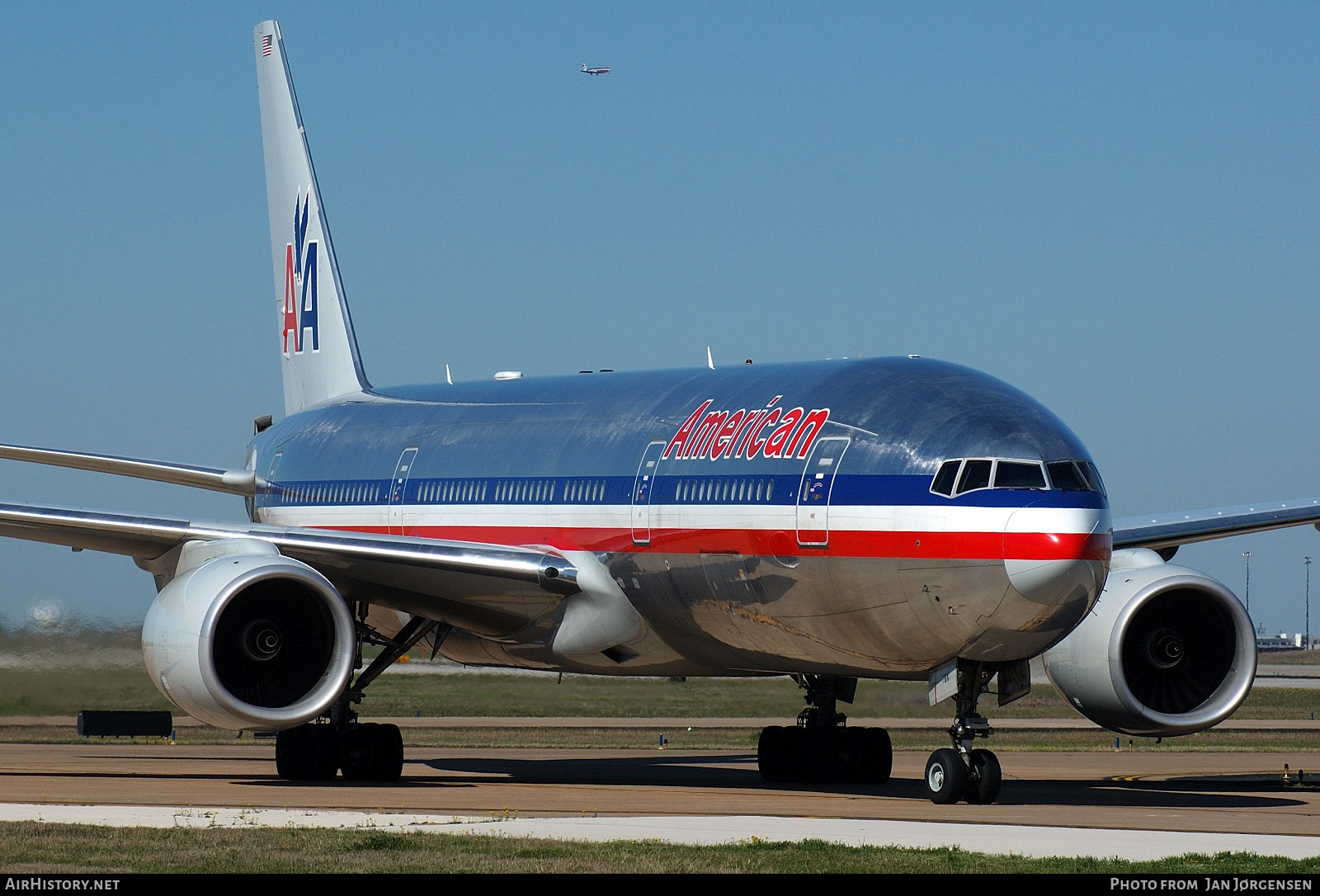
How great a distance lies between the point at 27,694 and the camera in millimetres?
29500

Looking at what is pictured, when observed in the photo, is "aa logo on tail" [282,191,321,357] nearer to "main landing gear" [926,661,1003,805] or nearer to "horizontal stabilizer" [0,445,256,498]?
"horizontal stabilizer" [0,445,256,498]

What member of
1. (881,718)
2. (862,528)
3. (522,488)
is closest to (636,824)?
(862,528)

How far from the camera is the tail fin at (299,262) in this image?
99.1 feet

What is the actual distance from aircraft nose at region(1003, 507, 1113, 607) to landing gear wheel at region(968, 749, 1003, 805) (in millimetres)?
1905

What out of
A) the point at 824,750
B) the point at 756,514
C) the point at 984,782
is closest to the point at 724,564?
the point at 756,514

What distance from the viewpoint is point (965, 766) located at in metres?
18.2

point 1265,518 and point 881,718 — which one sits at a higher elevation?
point 1265,518

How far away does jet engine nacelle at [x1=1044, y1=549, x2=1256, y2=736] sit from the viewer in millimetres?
20281

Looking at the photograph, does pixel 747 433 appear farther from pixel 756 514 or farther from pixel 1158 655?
pixel 1158 655

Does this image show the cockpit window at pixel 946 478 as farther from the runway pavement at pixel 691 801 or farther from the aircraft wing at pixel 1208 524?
the aircraft wing at pixel 1208 524

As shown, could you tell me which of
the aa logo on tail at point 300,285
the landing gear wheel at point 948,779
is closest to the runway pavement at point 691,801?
the landing gear wheel at point 948,779

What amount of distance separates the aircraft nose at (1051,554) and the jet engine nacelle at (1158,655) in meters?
3.38

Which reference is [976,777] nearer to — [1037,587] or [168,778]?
[1037,587]
